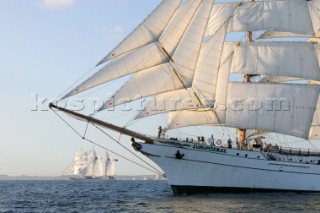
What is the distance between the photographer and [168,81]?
120 feet

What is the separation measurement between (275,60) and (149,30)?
52.5ft

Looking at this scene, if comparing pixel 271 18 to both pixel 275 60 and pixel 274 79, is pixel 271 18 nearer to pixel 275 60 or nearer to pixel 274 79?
pixel 275 60

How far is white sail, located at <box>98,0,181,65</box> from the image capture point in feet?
114

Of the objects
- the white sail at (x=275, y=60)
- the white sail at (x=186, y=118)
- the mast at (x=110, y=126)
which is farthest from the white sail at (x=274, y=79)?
the mast at (x=110, y=126)

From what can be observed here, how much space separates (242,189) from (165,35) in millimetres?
15177

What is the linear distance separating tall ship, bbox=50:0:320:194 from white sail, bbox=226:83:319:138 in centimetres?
10

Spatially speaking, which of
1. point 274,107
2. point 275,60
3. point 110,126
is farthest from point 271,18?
point 110,126

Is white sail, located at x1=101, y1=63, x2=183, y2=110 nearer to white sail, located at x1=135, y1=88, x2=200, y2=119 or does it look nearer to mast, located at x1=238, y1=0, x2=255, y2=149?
white sail, located at x1=135, y1=88, x2=200, y2=119

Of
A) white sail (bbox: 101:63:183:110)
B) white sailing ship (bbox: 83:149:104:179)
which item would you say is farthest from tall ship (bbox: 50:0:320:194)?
white sailing ship (bbox: 83:149:104:179)

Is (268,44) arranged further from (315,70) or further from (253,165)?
(253,165)

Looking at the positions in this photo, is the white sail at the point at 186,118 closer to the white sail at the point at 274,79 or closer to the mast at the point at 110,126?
the mast at the point at 110,126

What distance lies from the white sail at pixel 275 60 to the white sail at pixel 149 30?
11.2 meters

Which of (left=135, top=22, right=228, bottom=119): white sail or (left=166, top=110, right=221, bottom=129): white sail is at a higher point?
(left=135, top=22, right=228, bottom=119): white sail

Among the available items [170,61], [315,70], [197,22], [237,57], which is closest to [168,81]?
[170,61]
